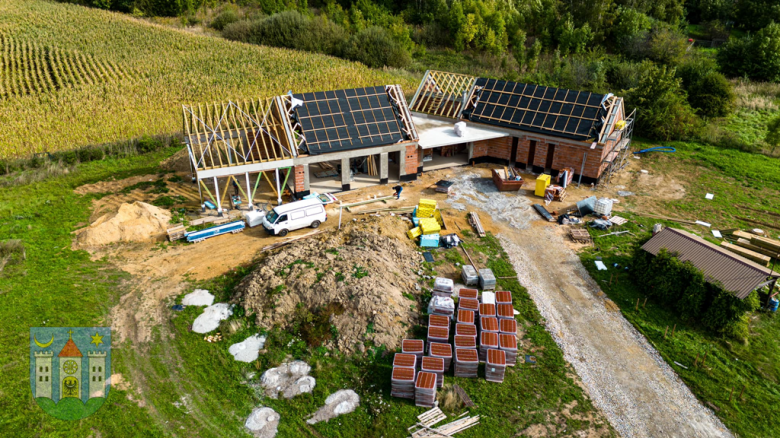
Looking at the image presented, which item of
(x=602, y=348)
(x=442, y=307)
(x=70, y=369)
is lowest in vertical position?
(x=602, y=348)

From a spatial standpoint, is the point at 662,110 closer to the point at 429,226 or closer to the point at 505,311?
the point at 429,226

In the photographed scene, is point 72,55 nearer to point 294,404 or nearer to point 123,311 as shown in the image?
point 123,311

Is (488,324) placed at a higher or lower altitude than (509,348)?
higher

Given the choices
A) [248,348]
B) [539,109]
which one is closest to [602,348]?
[248,348]

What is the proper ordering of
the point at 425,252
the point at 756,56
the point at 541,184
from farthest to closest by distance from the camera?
the point at 756,56 < the point at 541,184 < the point at 425,252

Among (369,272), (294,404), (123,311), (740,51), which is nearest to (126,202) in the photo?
(123,311)
